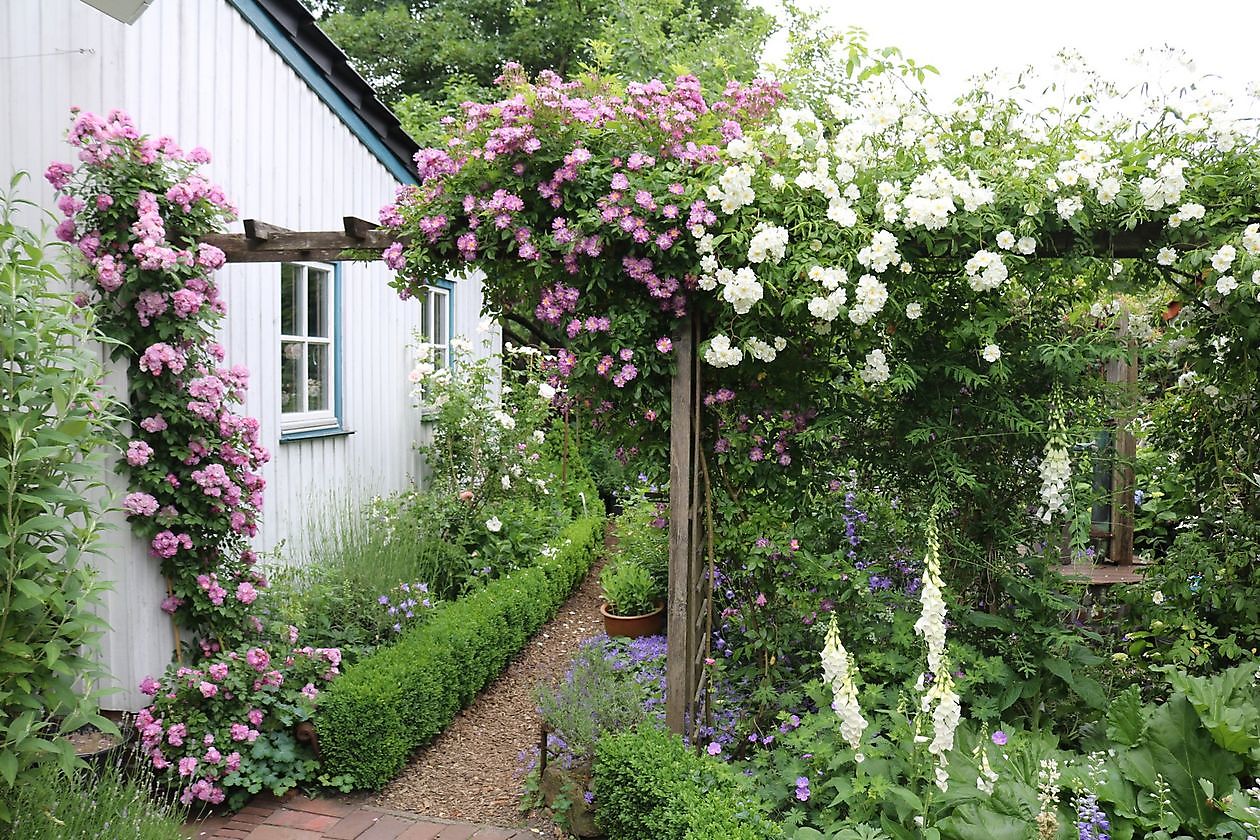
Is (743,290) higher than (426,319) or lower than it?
lower

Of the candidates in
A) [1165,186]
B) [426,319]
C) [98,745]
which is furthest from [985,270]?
[426,319]

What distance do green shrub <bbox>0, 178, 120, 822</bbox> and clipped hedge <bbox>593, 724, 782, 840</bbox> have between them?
1727mm

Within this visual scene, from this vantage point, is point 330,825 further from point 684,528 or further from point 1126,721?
point 1126,721

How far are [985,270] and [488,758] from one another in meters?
3.26

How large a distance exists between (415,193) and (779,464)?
1947mm

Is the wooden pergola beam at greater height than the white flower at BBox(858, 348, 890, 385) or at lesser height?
greater

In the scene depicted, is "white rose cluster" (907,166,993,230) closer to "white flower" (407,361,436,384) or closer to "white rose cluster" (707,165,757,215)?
"white rose cluster" (707,165,757,215)

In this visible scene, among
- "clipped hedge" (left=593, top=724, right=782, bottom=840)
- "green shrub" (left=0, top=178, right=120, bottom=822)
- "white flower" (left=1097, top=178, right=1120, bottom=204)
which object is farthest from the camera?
"white flower" (left=1097, top=178, right=1120, bottom=204)

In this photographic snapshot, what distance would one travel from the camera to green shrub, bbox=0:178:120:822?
245 cm

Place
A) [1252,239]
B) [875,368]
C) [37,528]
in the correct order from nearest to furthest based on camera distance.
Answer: [37,528], [1252,239], [875,368]

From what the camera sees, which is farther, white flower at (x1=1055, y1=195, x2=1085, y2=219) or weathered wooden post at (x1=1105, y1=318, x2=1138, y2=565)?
weathered wooden post at (x1=1105, y1=318, x2=1138, y2=565)

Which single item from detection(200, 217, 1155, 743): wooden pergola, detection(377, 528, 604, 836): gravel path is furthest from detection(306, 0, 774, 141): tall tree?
detection(200, 217, 1155, 743): wooden pergola

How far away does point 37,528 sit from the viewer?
2455 mm

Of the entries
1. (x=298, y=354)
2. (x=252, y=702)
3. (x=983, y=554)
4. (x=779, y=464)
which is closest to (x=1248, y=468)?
(x=983, y=554)
